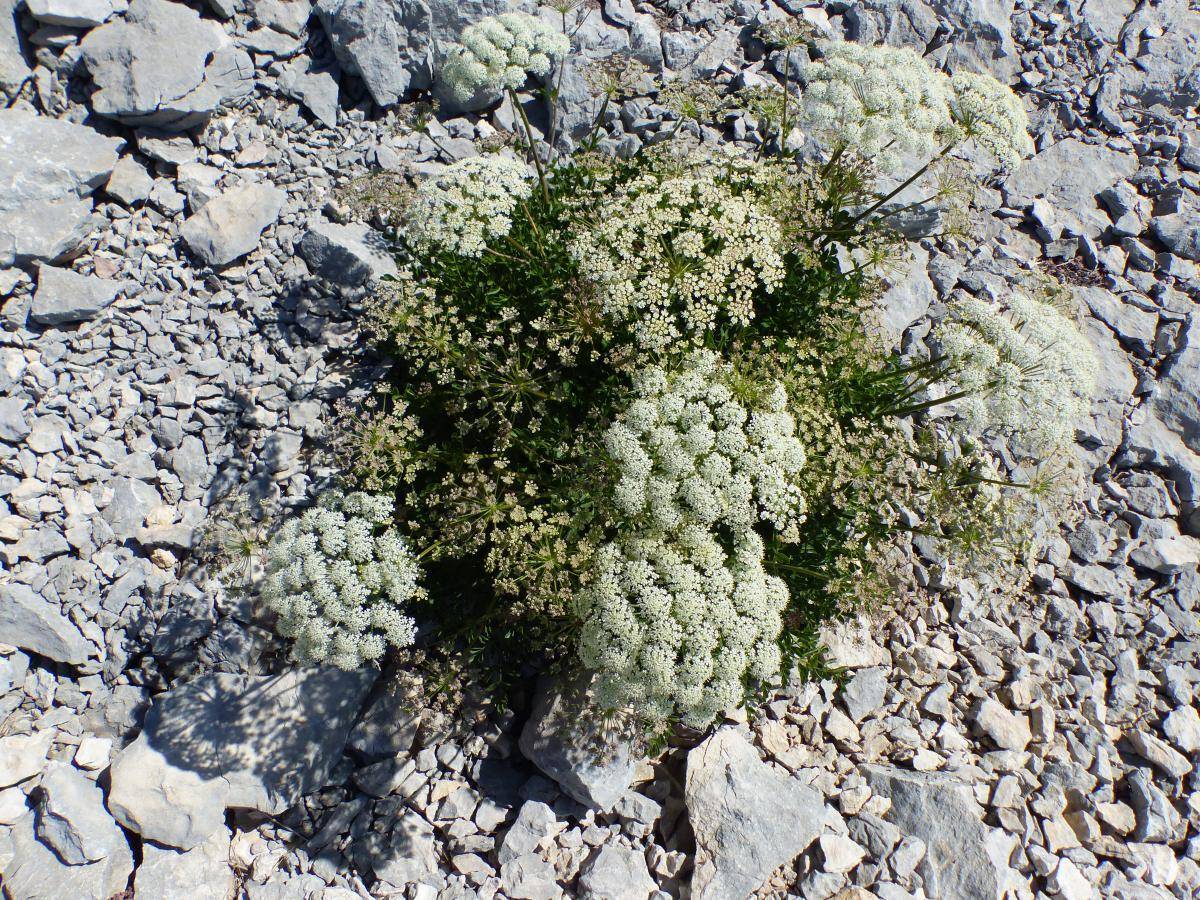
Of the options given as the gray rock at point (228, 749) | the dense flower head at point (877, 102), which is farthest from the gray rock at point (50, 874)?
the dense flower head at point (877, 102)

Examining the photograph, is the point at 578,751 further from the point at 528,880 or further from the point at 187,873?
the point at 187,873

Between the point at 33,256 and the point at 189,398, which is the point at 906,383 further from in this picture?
the point at 33,256

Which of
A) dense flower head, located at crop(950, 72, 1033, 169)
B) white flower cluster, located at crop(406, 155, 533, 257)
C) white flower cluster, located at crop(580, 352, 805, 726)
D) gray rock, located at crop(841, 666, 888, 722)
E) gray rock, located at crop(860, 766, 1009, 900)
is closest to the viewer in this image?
white flower cluster, located at crop(580, 352, 805, 726)

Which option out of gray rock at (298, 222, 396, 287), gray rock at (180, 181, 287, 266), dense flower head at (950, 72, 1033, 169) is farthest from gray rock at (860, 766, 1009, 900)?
gray rock at (180, 181, 287, 266)

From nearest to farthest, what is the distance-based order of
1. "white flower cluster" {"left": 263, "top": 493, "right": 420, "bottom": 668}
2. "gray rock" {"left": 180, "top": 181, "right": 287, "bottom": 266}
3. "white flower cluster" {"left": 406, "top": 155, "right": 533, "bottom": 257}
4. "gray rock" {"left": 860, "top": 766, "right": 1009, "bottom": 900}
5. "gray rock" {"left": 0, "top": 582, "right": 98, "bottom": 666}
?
"white flower cluster" {"left": 263, "top": 493, "right": 420, "bottom": 668}
"gray rock" {"left": 860, "top": 766, "right": 1009, "bottom": 900}
"white flower cluster" {"left": 406, "top": 155, "right": 533, "bottom": 257}
"gray rock" {"left": 0, "top": 582, "right": 98, "bottom": 666}
"gray rock" {"left": 180, "top": 181, "right": 287, "bottom": 266}

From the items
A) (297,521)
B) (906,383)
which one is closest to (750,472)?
(906,383)

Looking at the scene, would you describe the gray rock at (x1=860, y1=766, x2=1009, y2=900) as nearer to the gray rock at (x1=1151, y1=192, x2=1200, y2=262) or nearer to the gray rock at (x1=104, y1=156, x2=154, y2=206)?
the gray rock at (x1=1151, y1=192, x2=1200, y2=262)
